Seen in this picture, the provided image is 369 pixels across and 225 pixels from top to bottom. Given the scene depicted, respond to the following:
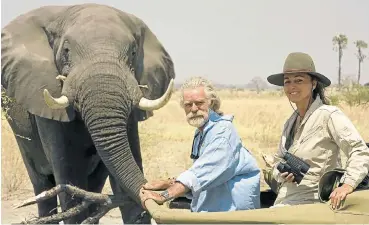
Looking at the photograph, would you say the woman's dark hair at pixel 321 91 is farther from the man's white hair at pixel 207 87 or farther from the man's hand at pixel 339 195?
the man's hand at pixel 339 195

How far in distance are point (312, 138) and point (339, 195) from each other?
571 millimetres

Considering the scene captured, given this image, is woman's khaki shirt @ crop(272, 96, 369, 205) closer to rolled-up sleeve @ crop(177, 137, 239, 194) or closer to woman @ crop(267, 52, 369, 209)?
woman @ crop(267, 52, 369, 209)

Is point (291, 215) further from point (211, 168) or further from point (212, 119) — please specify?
point (212, 119)

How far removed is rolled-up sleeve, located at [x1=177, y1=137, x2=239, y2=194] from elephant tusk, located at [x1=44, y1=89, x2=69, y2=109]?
9.62ft

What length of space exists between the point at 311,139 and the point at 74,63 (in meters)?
3.20

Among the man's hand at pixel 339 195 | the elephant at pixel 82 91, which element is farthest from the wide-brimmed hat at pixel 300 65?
the elephant at pixel 82 91

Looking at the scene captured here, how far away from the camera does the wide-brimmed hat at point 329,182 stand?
351 cm

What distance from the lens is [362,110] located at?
20.5 metres

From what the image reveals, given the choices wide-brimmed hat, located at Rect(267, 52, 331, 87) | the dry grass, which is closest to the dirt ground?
the dry grass

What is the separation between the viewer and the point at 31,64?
7.05m

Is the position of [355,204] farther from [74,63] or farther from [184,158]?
[184,158]

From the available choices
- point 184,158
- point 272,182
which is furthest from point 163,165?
point 272,182

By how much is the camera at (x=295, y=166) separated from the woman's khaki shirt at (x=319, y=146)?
30 millimetres

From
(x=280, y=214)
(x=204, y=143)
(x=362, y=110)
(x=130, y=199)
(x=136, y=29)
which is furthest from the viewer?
(x=362, y=110)
